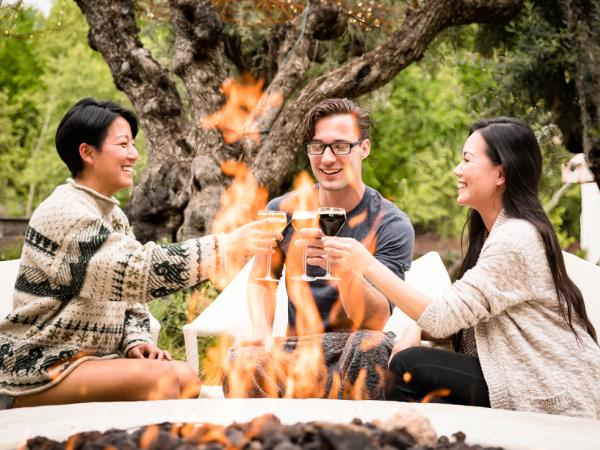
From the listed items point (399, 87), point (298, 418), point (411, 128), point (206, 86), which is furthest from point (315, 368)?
point (399, 87)

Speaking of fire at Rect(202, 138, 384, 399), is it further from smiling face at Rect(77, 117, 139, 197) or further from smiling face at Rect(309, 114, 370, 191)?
smiling face at Rect(77, 117, 139, 197)

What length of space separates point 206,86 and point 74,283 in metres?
5.01

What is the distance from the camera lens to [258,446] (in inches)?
67.8

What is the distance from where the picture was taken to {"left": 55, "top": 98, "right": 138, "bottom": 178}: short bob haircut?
303 centimetres

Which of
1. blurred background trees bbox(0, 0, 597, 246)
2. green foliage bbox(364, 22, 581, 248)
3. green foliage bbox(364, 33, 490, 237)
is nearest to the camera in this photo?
blurred background trees bbox(0, 0, 597, 246)

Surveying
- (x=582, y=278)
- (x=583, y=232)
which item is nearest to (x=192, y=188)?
(x=582, y=278)

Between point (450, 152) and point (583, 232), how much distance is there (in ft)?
11.1

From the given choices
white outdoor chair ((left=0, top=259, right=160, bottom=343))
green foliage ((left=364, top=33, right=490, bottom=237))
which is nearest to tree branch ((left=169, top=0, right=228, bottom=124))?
white outdoor chair ((left=0, top=259, right=160, bottom=343))

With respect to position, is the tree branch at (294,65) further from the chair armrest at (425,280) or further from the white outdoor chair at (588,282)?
the white outdoor chair at (588,282)

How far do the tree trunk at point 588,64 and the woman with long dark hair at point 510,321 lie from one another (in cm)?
455

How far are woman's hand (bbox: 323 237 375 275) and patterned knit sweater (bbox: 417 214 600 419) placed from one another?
31 cm

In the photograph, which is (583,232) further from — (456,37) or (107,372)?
(107,372)

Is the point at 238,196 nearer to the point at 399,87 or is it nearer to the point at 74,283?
the point at 74,283

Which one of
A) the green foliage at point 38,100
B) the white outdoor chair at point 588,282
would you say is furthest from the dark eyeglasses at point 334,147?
the green foliage at point 38,100
